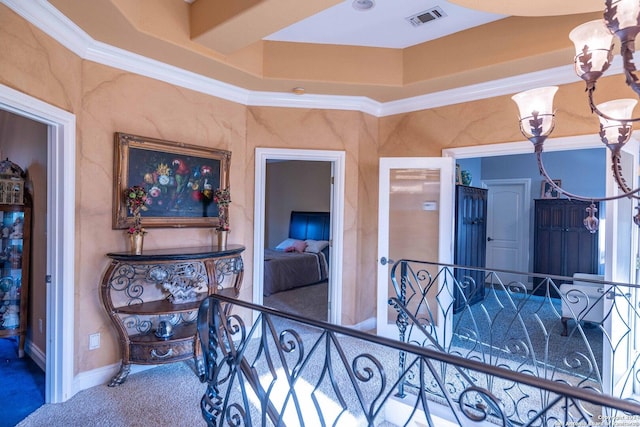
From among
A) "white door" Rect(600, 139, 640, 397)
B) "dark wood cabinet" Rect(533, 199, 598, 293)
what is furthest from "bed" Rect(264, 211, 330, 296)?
"white door" Rect(600, 139, 640, 397)

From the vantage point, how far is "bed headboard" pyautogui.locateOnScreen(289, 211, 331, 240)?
23.8 feet

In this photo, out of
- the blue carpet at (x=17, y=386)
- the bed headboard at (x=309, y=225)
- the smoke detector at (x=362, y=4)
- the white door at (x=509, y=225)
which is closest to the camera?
the blue carpet at (x=17, y=386)

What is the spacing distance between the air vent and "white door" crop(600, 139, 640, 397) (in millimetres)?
1753

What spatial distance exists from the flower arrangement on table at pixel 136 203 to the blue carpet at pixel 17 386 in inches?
52.9

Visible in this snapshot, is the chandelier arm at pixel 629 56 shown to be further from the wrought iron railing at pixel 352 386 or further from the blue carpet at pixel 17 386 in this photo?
the blue carpet at pixel 17 386

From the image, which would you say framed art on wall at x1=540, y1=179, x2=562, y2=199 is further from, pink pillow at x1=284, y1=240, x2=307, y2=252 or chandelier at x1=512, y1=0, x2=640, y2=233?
chandelier at x1=512, y1=0, x2=640, y2=233

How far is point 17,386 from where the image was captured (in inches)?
110

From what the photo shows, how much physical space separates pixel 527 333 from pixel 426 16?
2.59 m

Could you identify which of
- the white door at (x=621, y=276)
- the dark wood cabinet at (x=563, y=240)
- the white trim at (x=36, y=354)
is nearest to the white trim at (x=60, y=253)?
the white trim at (x=36, y=354)

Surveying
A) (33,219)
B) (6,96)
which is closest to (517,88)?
(6,96)

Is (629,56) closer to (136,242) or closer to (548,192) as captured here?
(136,242)

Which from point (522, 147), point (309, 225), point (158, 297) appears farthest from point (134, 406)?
point (309, 225)

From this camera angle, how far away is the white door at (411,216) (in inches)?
147

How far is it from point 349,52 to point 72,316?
10.5 ft
